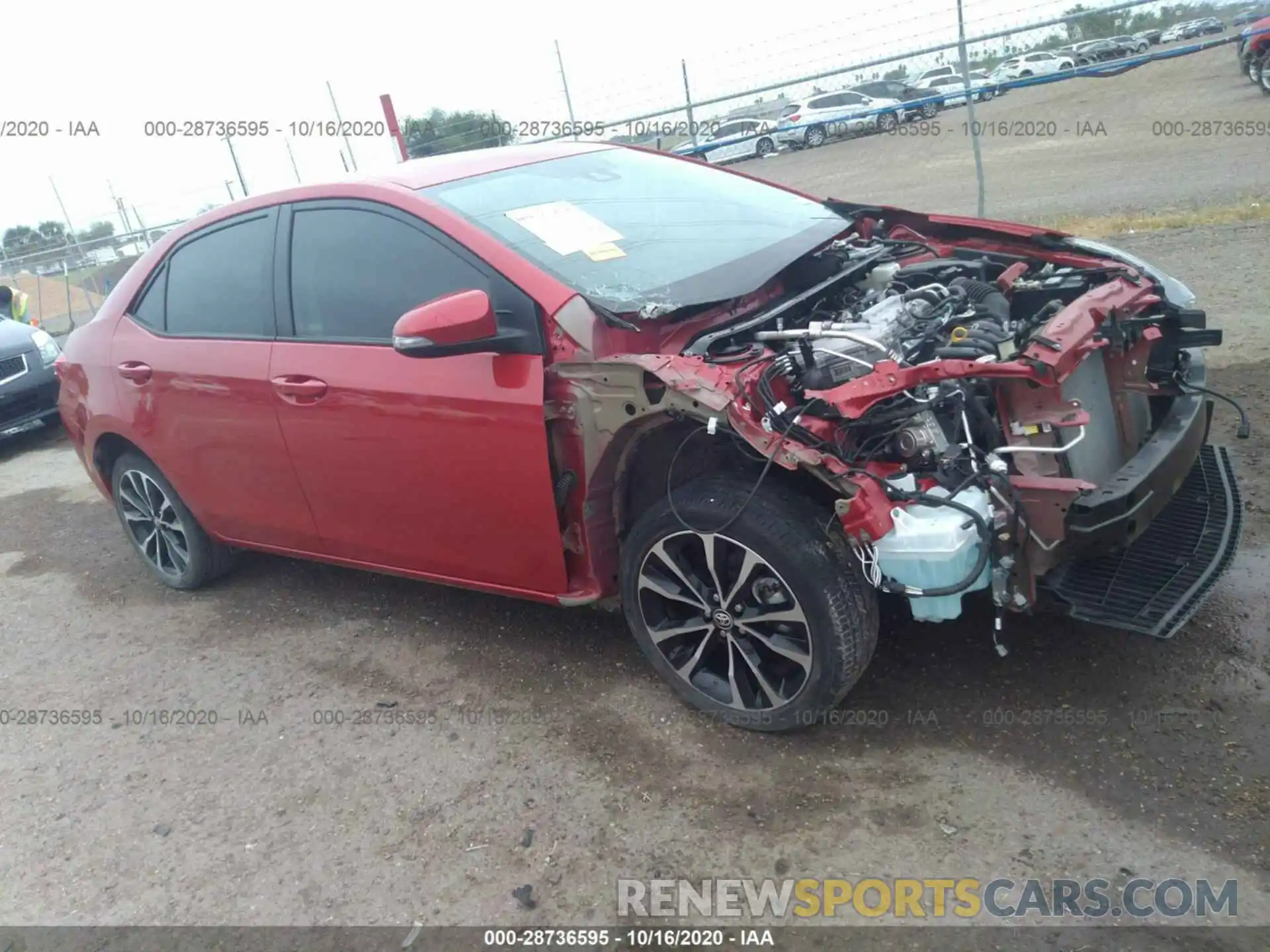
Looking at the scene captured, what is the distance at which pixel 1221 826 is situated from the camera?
2.39m

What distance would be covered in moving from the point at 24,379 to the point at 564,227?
22.9ft

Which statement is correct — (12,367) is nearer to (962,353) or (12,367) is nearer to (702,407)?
(702,407)

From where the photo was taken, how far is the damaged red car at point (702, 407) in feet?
8.52

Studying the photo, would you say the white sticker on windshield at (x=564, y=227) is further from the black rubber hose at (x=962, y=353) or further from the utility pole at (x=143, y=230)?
the utility pole at (x=143, y=230)

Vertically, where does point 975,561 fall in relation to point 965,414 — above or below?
below

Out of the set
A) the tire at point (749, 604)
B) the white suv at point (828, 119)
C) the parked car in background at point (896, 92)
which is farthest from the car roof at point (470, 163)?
the parked car in background at point (896, 92)

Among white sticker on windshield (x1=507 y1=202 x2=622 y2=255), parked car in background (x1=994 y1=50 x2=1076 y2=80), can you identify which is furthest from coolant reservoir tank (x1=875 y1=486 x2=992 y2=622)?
parked car in background (x1=994 y1=50 x2=1076 y2=80)

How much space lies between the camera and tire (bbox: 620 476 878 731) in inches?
107

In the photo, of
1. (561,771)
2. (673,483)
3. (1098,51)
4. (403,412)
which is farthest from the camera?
(1098,51)

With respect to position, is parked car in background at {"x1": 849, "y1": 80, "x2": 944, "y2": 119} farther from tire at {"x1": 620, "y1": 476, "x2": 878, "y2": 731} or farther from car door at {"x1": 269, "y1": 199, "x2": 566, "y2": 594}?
tire at {"x1": 620, "y1": 476, "x2": 878, "y2": 731}

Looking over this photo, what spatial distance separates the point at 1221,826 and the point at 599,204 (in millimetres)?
2741

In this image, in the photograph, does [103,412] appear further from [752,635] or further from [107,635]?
[752,635]

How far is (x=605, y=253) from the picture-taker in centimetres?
330

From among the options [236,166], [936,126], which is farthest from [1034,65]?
[236,166]
